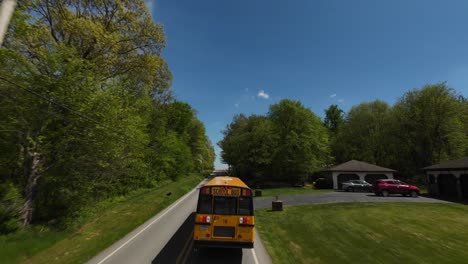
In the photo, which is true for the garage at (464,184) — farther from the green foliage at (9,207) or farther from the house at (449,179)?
the green foliage at (9,207)

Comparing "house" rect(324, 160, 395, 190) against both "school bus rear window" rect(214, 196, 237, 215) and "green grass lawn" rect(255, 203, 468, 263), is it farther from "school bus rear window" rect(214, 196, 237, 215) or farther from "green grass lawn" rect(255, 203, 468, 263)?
"school bus rear window" rect(214, 196, 237, 215)

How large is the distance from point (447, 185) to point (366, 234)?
2566 centimetres

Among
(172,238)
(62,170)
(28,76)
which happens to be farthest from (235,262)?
(28,76)

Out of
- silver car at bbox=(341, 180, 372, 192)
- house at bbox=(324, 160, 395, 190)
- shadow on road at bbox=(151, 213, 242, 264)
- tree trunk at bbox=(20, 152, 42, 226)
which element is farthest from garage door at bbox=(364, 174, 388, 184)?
tree trunk at bbox=(20, 152, 42, 226)

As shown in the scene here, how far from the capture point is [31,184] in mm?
12852

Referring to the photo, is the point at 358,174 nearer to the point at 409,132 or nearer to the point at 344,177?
the point at 344,177

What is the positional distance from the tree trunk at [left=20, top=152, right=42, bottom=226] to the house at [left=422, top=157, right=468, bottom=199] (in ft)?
129

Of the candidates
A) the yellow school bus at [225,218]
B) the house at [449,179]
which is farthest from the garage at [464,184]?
the yellow school bus at [225,218]

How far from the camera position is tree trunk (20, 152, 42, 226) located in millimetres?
12310

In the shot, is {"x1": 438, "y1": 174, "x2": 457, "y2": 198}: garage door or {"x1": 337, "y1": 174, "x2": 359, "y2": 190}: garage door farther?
{"x1": 337, "y1": 174, "x2": 359, "y2": 190}: garage door

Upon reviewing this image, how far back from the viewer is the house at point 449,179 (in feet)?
87.7

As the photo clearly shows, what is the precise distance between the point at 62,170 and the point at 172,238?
8080mm

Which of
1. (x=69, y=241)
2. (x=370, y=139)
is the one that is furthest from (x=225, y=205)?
(x=370, y=139)

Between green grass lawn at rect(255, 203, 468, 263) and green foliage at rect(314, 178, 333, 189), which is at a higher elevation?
green foliage at rect(314, 178, 333, 189)
